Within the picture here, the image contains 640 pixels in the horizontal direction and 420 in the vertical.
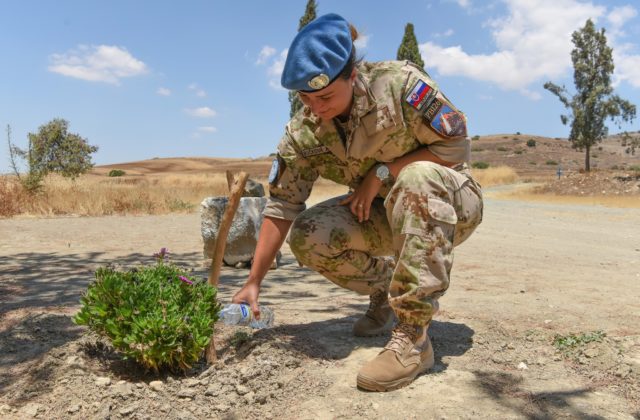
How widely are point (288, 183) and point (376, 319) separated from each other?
0.82 m

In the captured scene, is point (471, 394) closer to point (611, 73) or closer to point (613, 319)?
point (613, 319)

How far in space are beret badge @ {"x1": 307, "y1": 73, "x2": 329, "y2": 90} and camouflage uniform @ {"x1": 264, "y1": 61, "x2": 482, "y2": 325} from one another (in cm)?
26

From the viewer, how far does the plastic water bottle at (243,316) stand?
8.51 feet

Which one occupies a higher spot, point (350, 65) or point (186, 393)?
point (350, 65)

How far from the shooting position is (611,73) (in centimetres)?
2562

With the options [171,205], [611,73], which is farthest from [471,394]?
[611,73]

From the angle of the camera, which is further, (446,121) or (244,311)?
(244,311)

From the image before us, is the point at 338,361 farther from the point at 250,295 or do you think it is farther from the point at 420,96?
the point at 420,96

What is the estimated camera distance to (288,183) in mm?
2703

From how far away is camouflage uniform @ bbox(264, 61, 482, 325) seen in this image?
215cm

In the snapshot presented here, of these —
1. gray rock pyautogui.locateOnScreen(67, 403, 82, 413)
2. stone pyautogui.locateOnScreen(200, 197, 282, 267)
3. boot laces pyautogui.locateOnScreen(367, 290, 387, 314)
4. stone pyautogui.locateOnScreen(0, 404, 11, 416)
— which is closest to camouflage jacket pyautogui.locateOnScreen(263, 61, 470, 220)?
boot laces pyautogui.locateOnScreen(367, 290, 387, 314)

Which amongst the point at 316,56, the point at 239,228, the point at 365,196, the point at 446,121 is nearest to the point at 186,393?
the point at 365,196

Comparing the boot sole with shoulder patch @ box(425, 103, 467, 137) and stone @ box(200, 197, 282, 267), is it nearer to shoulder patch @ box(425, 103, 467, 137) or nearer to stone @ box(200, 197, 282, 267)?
shoulder patch @ box(425, 103, 467, 137)

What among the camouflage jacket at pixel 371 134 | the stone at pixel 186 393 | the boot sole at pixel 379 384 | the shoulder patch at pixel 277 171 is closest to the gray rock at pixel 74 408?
the stone at pixel 186 393
